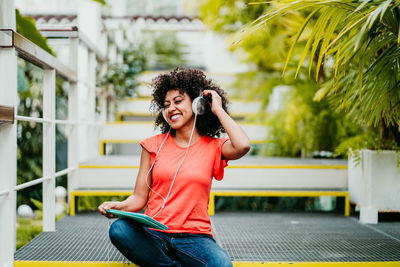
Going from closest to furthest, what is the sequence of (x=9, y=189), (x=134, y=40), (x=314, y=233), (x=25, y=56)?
(x=9, y=189), (x=25, y=56), (x=314, y=233), (x=134, y=40)

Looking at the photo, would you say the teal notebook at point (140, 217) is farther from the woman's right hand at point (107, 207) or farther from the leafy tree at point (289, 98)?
the leafy tree at point (289, 98)

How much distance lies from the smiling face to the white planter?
1507 millimetres

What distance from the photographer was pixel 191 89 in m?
1.85

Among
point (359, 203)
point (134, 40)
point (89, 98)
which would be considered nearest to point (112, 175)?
point (89, 98)

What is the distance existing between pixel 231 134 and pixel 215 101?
0.17 m

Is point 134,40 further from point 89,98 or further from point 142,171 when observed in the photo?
point 142,171

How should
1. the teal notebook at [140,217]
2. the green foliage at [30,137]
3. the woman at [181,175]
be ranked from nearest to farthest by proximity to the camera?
the teal notebook at [140,217] → the woman at [181,175] → the green foliage at [30,137]

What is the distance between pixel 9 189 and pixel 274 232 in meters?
1.48

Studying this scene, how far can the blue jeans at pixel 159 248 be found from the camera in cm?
160

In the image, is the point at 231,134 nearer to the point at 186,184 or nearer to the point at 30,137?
the point at 186,184

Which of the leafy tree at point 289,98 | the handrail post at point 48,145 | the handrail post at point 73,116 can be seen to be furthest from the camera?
the leafy tree at point 289,98

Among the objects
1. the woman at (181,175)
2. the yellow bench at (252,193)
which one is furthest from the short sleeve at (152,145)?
the yellow bench at (252,193)

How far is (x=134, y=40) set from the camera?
17.9ft

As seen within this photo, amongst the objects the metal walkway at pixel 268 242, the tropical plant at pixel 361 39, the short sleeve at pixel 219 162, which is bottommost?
the metal walkway at pixel 268 242
